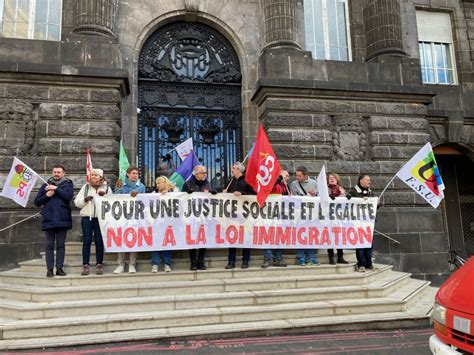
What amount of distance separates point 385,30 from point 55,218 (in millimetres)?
11448

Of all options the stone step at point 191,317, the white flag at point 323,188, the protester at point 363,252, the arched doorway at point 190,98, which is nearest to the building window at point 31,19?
the arched doorway at point 190,98

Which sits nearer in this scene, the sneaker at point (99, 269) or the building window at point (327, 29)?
the sneaker at point (99, 269)

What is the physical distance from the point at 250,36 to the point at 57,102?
6.31m

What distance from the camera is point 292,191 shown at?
8.70 m

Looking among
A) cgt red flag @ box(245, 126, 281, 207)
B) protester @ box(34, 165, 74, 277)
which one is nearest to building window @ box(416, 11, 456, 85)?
cgt red flag @ box(245, 126, 281, 207)

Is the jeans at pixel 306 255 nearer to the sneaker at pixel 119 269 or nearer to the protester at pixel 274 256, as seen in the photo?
the protester at pixel 274 256


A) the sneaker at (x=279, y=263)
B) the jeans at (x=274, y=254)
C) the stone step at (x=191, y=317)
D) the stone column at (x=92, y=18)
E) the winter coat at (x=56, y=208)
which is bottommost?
the stone step at (x=191, y=317)

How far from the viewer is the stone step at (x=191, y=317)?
5.50 metres

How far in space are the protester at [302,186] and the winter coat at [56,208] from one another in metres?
4.58

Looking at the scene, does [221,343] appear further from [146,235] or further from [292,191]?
[292,191]

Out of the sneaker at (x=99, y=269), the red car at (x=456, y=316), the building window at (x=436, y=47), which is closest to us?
the red car at (x=456, y=316)

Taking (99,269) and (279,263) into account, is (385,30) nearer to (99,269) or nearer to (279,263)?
(279,263)

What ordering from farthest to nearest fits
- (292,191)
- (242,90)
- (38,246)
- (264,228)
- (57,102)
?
(242,90) → (57,102) → (38,246) → (292,191) → (264,228)

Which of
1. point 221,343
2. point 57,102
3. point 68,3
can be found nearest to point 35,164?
point 57,102
